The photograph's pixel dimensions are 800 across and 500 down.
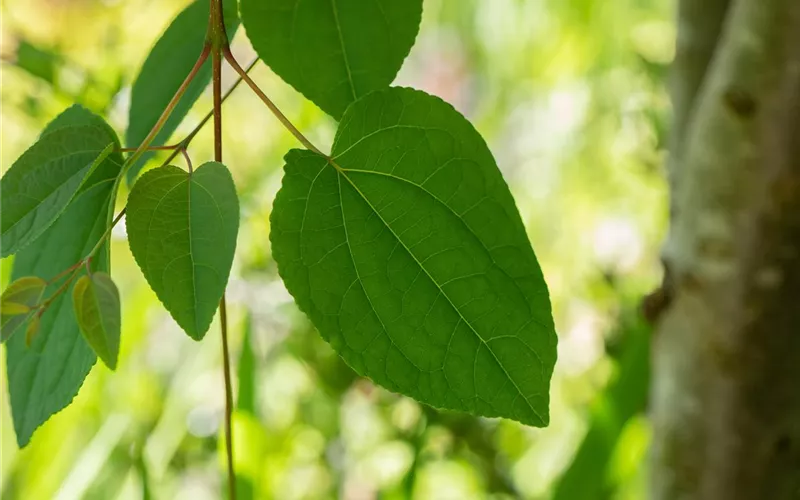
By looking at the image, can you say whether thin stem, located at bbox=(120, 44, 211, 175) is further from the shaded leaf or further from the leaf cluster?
the shaded leaf

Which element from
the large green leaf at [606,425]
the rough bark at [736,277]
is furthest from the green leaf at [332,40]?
the large green leaf at [606,425]

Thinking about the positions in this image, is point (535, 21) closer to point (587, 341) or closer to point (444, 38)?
point (444, 38)

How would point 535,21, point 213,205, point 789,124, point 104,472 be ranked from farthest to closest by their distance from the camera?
point 535,21 < point 104,472 < point 789,124 < point 213,205

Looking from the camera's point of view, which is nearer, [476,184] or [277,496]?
[476,184]

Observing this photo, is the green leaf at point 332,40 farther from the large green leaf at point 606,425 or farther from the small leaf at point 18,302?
the large green leaf at point 606,425

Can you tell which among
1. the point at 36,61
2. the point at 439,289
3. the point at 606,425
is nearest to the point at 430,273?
the point at 439,289

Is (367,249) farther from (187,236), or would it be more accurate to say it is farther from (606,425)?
(606,425)

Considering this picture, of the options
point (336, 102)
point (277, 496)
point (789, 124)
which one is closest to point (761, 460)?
point (789, 124)

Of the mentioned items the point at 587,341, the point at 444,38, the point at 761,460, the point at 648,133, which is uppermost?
the point at 444,38
